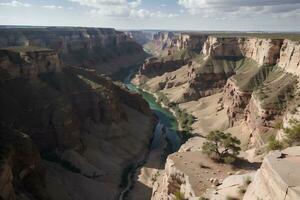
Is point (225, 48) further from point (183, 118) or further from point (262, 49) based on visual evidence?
point (183, 118)

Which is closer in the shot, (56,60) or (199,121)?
(56,60)

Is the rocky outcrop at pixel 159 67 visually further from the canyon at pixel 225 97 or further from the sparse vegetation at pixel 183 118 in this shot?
the sparse vegetation at pixel 183 118

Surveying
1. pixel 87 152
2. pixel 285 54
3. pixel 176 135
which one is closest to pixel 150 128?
pixel 176 135

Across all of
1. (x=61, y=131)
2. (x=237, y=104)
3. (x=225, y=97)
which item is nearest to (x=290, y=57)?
(x=237, y=104)

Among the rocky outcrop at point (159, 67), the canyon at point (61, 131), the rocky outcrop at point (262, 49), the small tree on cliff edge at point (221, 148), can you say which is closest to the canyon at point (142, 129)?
the canyon at point (61, 131)

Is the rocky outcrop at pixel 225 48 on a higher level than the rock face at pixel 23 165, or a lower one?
higher

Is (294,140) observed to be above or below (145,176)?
above

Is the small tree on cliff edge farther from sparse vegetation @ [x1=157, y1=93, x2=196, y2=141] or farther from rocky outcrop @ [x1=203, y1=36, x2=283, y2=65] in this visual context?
rocky outcrop @ [x1=203, y1=36, x2=283, y2=65]

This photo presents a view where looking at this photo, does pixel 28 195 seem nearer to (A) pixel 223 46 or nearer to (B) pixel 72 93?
(B) pixel 72 93
